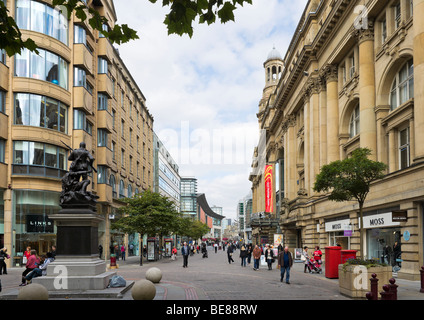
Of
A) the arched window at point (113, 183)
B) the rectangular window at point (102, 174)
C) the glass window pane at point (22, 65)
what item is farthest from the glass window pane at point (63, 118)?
the arched window at point (113, 183)

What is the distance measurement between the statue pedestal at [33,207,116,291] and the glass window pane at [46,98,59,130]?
23590 millimetres

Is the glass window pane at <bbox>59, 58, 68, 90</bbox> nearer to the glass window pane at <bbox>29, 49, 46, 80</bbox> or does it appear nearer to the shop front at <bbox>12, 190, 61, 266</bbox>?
the glass window pane at <bbox>29, 49, 46, 80</bbox>

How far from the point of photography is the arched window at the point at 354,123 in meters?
33.6

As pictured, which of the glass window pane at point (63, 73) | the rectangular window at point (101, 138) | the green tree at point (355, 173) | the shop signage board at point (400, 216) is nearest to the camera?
the green tree at point (355, 173)

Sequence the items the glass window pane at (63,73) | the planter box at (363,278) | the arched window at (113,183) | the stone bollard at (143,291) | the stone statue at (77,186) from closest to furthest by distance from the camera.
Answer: the stone bollard at (143,291)
the planter box at (363,278)
the stone statue at (77,186)
the glass window pane at (63,73)
the arched window at (113,183)

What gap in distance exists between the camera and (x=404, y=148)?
2523 centimetres

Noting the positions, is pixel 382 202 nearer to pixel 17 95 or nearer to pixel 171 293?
pixel 171 293

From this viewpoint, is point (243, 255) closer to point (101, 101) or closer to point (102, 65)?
point (101, 101)

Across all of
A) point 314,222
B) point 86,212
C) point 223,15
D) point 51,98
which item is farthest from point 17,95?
point 223,15

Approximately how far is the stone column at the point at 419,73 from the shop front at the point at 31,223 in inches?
1052

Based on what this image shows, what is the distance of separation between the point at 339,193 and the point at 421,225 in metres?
4.09

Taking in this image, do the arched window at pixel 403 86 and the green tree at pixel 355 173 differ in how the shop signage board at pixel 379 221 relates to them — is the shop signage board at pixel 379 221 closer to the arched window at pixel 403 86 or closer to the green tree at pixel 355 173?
the green tree at pixel 355 173

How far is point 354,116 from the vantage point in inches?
1347

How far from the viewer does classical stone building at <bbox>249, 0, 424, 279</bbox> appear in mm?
21734
